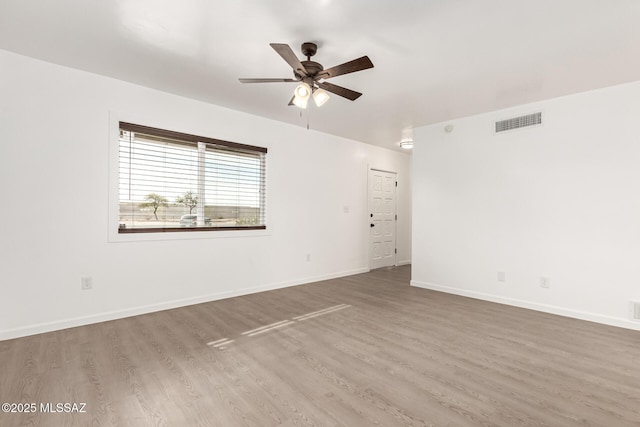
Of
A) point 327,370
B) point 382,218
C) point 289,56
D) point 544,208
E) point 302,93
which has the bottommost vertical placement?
point 327,370

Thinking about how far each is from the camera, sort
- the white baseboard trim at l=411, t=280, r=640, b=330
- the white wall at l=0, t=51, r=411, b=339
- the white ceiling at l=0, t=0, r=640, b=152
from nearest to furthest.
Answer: the white ceiling at l=0, t=0, r=640, b=152
the white wall at l=0, t=51, r=411, b=339
the white baseboard trim at l=411, t=280, r=640, b=330

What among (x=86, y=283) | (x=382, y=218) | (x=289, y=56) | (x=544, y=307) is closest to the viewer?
(x=289, y=56)

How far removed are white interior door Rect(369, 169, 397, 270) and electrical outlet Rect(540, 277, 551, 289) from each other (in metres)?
3.02

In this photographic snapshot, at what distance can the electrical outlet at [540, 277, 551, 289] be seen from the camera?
377 centimetres

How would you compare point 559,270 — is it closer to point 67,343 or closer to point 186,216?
point 186,216

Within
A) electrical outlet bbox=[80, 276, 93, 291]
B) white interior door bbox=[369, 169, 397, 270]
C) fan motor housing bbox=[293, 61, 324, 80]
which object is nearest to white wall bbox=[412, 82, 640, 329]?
white interior door bbox=[369, 169, 397, 270]

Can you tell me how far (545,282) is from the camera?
3797 millimetres

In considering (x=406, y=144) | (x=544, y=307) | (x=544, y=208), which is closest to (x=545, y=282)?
(x=544, y=307)

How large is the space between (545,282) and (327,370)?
10.3ft

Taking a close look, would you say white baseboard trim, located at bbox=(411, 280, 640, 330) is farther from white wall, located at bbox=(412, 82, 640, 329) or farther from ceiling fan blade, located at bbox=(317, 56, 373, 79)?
ceiling fan blade, located at bbox=(317, 56, 373, 79)

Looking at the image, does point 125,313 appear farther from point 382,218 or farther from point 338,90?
point 382,218

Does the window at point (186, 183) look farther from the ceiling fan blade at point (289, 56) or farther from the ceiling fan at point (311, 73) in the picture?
the ceiling fan blade at point (289, 56)

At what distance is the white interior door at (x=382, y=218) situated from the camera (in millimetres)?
6328

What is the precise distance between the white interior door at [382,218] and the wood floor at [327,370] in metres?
2.81
